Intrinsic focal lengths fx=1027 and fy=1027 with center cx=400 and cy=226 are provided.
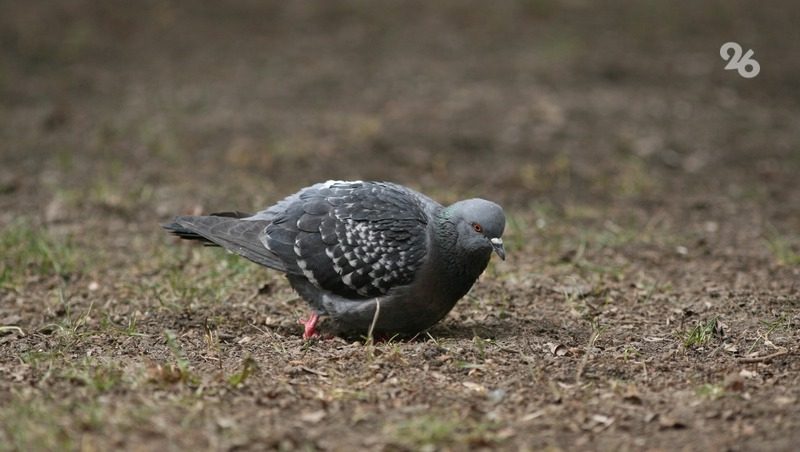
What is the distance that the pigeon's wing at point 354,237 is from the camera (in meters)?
5.45

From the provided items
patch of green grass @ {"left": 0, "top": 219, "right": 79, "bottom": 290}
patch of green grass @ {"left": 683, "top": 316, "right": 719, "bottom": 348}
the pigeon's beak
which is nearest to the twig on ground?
patch of green grass @ {"left": 683, "top": 316, "right": 719, "bottom": 348}

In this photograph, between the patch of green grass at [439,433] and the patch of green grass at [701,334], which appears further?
the patch of green grass at [701,334]

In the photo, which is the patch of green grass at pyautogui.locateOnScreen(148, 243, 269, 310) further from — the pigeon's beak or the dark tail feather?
the pigeon's beak

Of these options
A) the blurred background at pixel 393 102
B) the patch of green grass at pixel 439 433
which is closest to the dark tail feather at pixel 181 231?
the patch of green grass at pixel 439 433

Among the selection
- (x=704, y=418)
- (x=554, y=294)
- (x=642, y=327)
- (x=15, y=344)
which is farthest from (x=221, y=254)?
(x=704, y=418)

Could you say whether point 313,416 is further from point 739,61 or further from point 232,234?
point 739,61

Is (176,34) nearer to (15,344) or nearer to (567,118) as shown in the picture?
(567,118)

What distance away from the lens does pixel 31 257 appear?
6906 millimetres

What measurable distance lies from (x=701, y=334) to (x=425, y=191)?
3.80 meters

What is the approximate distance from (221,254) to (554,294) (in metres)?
2.31

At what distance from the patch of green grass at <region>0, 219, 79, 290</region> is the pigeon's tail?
4.45ft

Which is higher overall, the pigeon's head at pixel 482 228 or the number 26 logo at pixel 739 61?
the number 26 logo at pixel 739 61

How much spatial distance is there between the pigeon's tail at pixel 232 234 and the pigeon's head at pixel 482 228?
1.04 m

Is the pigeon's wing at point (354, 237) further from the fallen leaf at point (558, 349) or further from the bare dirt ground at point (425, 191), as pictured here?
the fallen leaf at point (558, 349)
